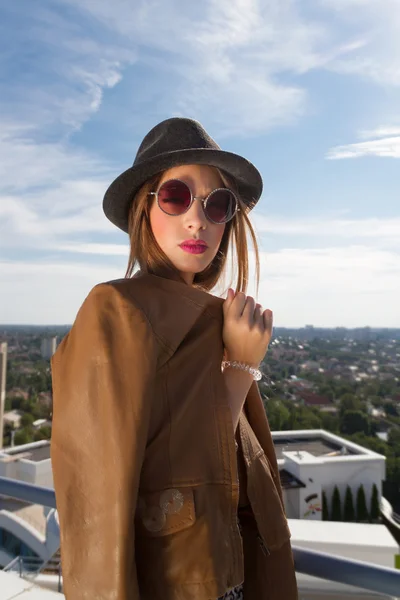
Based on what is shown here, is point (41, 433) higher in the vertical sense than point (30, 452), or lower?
lower

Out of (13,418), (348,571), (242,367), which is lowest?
(13,418)

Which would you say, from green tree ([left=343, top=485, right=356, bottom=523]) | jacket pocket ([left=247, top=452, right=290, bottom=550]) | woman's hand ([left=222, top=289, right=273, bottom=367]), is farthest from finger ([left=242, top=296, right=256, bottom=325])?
green tree ([left=343, top=485, right=356, bottom=523])

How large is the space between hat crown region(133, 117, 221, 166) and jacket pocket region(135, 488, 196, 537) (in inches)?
23.7

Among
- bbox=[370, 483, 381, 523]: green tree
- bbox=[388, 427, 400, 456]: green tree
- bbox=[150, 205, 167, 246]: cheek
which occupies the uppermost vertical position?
bbox=[150, 205, 167, 246]: cheek

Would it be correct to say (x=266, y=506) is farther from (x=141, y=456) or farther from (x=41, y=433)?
(x=41, y=433)

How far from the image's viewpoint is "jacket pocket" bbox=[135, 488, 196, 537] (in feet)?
2.26

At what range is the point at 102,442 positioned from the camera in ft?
2.25

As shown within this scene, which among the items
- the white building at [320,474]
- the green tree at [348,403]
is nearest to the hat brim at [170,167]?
the white building at [320,474]

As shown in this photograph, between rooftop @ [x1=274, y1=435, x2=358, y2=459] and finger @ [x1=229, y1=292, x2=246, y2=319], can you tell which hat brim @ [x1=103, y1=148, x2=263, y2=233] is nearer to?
finger @ [x1=229, y1=292, x2=246, y2=319]

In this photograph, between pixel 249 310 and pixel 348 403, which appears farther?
pixel 348 403

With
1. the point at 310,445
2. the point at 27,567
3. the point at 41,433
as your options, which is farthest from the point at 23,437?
the point at 27,567

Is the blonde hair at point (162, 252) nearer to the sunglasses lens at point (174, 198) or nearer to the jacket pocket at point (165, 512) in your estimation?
the sunglasses lens at point (174, 198)

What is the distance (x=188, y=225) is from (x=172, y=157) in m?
0.13

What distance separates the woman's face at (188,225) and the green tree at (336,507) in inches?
819
